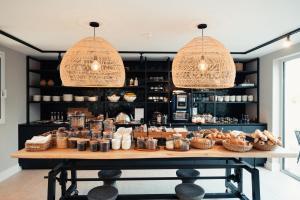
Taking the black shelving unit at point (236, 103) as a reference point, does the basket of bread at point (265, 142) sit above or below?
below

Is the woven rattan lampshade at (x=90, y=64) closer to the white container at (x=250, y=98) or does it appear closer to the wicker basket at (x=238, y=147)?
the wicker basket at (x=238, y=147)

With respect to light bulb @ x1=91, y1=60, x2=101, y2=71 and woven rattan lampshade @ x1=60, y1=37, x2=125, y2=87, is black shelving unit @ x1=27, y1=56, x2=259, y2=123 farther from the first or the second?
light bulb @ x1=91, y1=60, x2=101, y2=71

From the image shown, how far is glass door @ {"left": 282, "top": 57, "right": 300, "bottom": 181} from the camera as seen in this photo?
4.19 m

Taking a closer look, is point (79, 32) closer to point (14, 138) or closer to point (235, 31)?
point (235, 31)

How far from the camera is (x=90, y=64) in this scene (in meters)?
2.18

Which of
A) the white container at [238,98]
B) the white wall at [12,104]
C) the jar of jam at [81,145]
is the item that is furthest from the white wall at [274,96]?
the white wall at [12,104]

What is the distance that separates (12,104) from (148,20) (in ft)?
10.9

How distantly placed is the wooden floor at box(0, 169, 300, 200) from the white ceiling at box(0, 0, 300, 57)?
98.3 inches

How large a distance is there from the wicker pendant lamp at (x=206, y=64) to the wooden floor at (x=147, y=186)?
216cm

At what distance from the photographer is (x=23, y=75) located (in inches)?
183

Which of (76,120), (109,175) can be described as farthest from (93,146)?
(109,175)

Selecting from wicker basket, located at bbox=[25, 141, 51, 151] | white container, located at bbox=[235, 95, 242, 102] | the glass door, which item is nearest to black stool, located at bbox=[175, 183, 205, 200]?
wicker basket, located at bbox=[25, 141, 51, 151]

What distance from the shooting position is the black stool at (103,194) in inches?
82.9

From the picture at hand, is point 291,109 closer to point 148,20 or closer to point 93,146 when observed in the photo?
→ point 148,20
